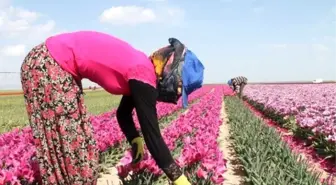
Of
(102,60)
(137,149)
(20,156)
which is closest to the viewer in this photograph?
(102,60)

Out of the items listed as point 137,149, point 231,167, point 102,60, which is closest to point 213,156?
point 137,149

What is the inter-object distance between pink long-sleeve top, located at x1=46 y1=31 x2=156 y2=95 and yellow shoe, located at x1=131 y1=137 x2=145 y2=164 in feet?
2.24

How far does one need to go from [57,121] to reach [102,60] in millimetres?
440

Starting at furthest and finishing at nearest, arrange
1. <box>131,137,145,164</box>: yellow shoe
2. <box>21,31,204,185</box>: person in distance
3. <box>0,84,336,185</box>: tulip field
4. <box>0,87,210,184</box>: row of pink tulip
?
<box>0,84,336,185</box>: tulip field
<box>131,137,145,164</box>: yellow shoe
<box>0,87,210,184</box>: row of pink tulip
<box>21,31,204,185</box>: person in distance

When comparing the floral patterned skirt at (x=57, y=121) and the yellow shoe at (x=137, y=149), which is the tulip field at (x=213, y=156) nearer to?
the yellow shoe at (x=137, y=149)

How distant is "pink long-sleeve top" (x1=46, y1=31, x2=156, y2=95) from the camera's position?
7.71 feet

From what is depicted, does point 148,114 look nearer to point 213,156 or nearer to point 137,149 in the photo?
point 137,149

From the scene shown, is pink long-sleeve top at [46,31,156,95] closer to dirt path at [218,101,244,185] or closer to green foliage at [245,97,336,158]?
dirt path at [218,101,244,185]

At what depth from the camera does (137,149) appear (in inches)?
123

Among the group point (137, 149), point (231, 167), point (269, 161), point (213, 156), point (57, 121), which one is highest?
point (57, 121)

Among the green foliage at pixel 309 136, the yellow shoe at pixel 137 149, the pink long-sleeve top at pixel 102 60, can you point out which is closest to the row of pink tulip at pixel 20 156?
the yellow shoe at pixel 137 149

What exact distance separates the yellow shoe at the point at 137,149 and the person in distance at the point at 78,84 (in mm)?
569

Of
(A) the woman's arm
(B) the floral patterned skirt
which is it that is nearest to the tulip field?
(B) the floral patterned skirt

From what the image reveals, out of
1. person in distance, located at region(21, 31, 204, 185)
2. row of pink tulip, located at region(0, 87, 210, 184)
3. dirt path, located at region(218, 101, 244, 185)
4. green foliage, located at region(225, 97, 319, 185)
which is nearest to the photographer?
person in distance, located at region(21, 31, 204, 185)
